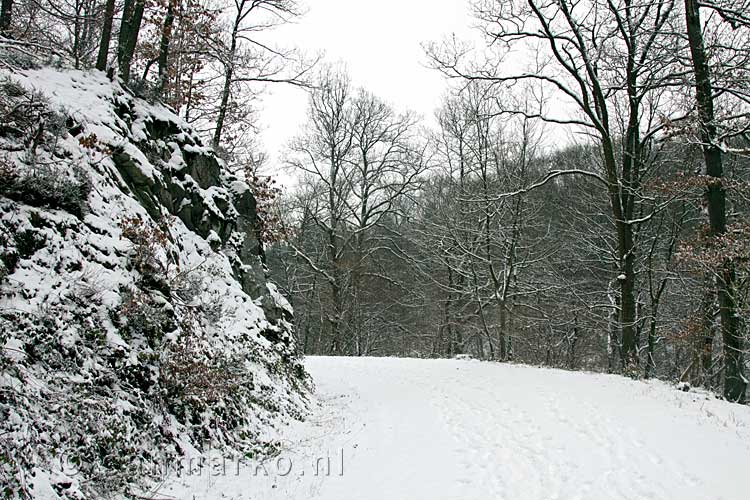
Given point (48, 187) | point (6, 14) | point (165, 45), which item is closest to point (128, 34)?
point (165, 45)

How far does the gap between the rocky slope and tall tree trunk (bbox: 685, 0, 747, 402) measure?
8861 mm

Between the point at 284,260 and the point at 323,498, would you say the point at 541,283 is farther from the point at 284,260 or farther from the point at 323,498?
the point at 323,498

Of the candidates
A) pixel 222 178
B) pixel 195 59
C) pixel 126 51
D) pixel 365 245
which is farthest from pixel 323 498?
pixel 365 245

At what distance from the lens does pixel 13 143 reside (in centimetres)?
591

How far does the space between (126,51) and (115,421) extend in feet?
26.3

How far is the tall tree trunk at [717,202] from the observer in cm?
1012

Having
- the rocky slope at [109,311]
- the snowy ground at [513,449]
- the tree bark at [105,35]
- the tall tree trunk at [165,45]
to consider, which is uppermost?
the tall tree trunk at [165,45]

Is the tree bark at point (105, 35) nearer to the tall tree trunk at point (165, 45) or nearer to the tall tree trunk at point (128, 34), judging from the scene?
the tall tree trunk at point (128, 34)

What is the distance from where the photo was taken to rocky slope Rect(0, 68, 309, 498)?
4.28 meters

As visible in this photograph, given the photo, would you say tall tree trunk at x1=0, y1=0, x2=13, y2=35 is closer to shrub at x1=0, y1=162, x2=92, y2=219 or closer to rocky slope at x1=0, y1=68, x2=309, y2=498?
rocky slope at x1=0, y1=68, x2=309, y2=498

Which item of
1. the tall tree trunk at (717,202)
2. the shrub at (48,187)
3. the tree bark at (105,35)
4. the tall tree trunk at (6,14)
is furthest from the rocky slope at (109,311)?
the tall tree trunk at (717,202)

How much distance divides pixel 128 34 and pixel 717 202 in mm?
12736

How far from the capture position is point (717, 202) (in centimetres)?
1046

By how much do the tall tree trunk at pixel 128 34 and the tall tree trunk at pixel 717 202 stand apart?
452 inches
